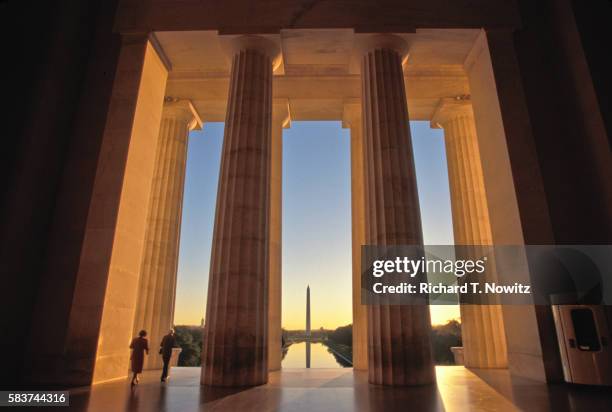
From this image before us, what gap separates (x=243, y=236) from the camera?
75.8 feet

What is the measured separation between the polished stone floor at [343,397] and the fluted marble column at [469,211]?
9.54 meters

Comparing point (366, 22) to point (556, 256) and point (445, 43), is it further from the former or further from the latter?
point (556, 256)

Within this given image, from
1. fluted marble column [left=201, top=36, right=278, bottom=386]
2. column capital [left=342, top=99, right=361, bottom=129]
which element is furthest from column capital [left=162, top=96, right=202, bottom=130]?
column capital [left=342, top=99, right=361, bottom=129]

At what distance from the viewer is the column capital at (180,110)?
3819 centimetres

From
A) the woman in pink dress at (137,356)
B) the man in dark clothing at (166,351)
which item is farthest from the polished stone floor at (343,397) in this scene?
the man in dark clothing at (166,351)

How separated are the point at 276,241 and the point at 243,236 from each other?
10968 mm

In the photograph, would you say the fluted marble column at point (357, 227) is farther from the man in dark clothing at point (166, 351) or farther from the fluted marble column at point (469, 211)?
the man in dark clothing at point (166, 351)

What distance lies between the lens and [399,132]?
83.8 feet

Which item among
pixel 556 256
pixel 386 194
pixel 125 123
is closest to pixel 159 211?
pixel 125 123

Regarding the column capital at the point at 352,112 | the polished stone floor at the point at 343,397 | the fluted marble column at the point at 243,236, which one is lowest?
the polished stone floor at the point at 343,397

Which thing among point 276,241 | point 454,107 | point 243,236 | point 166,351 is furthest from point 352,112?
point 166,351

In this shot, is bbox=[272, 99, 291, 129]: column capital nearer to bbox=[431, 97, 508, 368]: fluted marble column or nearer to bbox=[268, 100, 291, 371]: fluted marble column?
bbox=[268, 100, 291, 371]: fluted marble column

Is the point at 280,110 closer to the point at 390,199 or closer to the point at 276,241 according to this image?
the point at 276,241

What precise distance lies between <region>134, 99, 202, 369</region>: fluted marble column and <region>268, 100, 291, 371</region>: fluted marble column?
9382 mm
